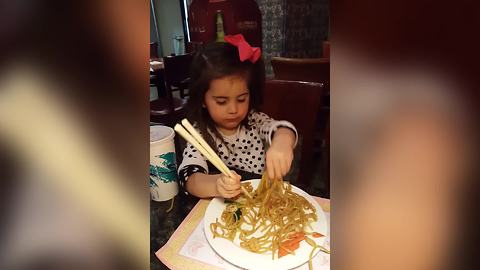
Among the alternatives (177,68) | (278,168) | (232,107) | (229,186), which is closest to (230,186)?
(229,186)

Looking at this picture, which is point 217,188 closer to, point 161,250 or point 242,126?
point 161,250

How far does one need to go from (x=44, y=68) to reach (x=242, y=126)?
38.0 inches

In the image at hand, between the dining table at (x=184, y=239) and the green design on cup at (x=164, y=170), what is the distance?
0.17 feet

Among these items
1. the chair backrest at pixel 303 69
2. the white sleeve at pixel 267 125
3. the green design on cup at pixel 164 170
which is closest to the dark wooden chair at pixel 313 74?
the chair backrest at pixel 303 69

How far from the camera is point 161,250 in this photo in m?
0.45

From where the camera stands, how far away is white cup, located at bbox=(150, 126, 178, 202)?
55cm

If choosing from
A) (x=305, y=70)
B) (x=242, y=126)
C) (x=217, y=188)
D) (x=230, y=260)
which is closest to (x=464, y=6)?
(x=230, y=260)

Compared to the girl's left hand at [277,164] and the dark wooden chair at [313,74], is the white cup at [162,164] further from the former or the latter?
the dark wooden chair at [313,74]

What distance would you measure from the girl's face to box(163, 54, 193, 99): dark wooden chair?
0.12 meters

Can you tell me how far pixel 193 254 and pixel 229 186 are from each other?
6.0 inches

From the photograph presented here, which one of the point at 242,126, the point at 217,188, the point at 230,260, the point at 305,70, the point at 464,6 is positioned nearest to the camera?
the point at 464,6

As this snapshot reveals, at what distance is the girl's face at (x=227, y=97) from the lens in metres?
0.82

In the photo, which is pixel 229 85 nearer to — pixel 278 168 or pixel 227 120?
pixel 227 120

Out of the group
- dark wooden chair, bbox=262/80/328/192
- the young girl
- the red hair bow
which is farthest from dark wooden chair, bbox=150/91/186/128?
the red hair bow
